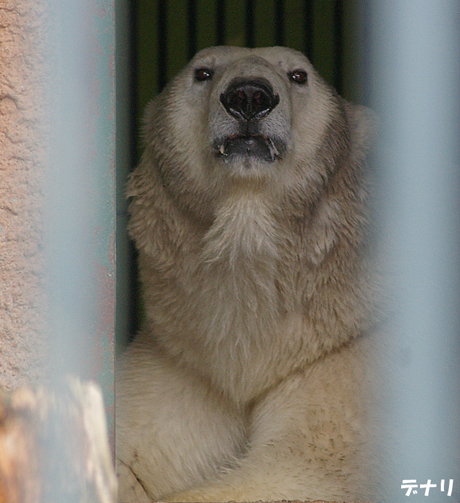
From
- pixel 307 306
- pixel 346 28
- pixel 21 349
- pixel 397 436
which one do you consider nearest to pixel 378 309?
pixel 307 306

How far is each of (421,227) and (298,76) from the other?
844 millimetres

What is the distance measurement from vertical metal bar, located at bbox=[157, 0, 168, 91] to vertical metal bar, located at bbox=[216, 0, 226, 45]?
0.25 m

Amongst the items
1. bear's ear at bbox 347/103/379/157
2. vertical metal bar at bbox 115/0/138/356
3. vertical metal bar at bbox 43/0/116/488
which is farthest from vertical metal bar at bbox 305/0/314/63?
vertical metal bar at bbox 43/0/116/488

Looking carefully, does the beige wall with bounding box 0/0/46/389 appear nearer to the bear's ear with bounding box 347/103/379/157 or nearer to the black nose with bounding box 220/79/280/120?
the black nose with bounding box 220/79/280/120

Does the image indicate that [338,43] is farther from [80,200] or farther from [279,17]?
[80,200]

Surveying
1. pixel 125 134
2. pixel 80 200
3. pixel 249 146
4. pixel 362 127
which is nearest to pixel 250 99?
pixel 249 146

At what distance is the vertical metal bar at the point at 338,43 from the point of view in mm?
3805

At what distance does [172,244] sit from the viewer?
242 centimetres

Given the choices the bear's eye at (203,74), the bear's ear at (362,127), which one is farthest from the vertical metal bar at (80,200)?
the bear's ear at (362,127)

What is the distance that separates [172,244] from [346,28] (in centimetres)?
184

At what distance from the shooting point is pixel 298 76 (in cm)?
248

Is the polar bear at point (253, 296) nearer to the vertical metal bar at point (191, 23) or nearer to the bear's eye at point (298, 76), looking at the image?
the bear's eye at point (298, 76)

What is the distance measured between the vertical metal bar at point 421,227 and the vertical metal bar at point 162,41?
5.66ft

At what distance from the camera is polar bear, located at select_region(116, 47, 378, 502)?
2.16 meters
